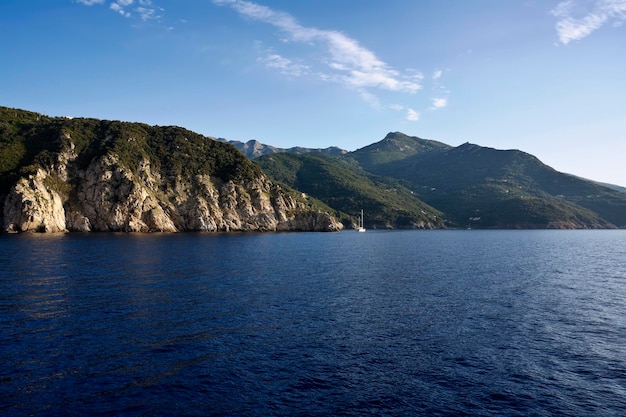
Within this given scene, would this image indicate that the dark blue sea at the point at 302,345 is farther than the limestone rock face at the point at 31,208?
No

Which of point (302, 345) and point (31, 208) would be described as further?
point (31, 208)

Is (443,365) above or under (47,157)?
under

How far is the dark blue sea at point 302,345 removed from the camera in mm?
24250

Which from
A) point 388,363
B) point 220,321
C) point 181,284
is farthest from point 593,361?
point 181,284

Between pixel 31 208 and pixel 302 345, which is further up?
pixel 31 208

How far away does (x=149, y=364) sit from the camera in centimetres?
2942

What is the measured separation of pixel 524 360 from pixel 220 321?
29.3 m

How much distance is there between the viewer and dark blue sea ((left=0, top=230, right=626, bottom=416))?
955 inches

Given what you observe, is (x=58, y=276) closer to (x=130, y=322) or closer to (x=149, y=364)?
(x=130, y=322)

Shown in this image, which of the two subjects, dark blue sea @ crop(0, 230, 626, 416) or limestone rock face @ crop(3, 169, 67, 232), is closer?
dark blue sea @ crop(0, 230, 626, 416)

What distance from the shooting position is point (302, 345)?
112 feet

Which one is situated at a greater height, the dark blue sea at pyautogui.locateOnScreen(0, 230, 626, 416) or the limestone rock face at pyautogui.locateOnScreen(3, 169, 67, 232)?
the limestone rock face at pyautogui.locateOnScreen(3, 169, 67, 232)

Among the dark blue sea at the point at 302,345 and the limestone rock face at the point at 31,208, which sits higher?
the limestone rock face at the point at 31,208

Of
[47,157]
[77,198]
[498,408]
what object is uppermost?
[47,157]
